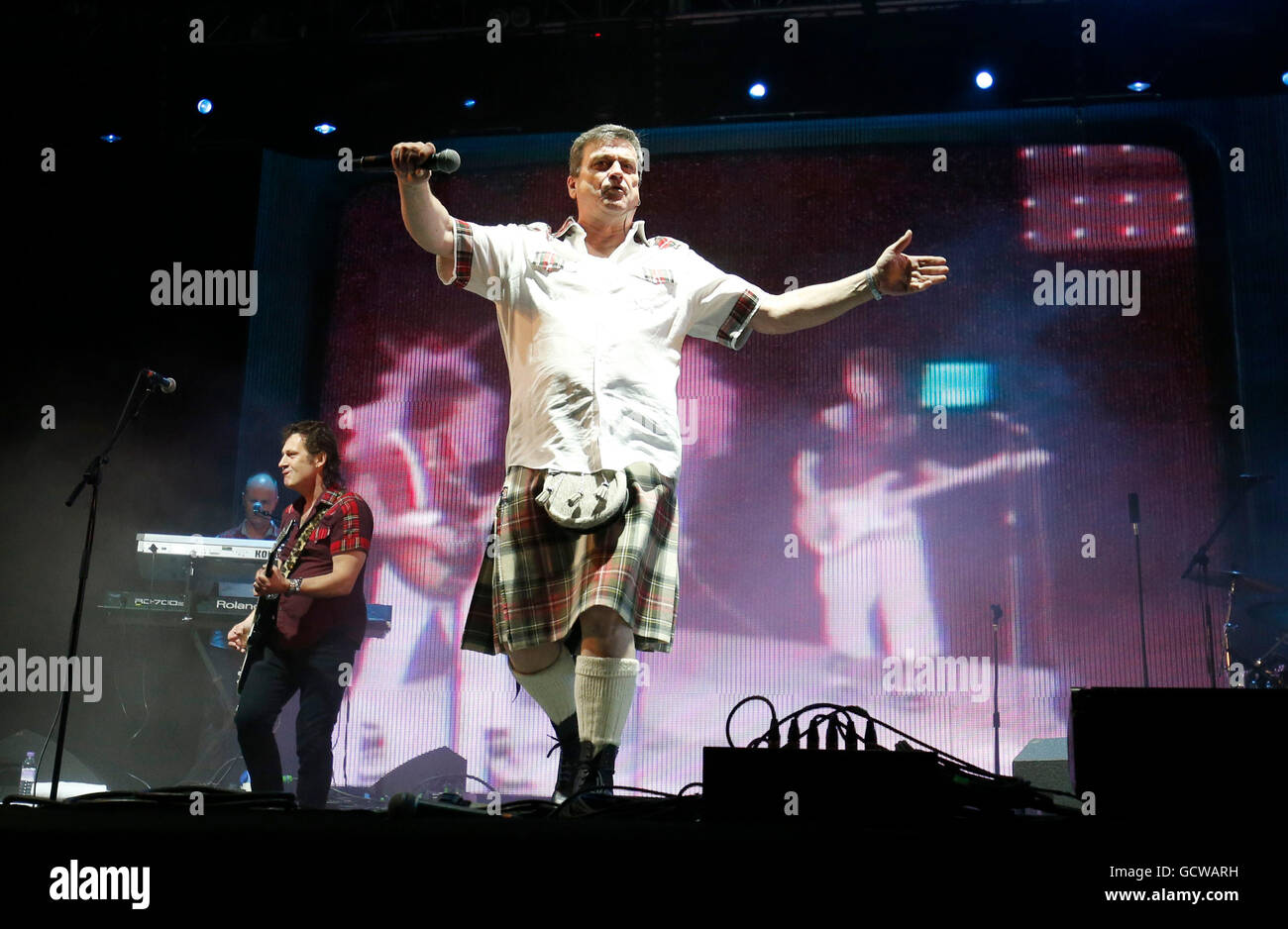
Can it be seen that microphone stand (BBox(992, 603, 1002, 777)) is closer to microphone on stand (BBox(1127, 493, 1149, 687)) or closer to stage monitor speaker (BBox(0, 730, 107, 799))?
microphone on stand (BBox(1127, 493, 1149, 687))

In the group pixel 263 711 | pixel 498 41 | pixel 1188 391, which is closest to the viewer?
pixel 263 711

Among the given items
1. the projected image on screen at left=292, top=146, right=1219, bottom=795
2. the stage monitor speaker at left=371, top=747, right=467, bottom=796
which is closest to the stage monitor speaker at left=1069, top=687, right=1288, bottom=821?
the stage monitor speaker at left=371, top=747, right=467, bottom=796

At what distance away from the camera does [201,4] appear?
6.48 metres

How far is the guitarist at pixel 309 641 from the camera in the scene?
4254mm

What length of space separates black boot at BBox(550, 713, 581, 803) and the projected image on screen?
13.2 ft

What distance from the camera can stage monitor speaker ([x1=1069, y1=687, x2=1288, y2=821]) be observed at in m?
1.66

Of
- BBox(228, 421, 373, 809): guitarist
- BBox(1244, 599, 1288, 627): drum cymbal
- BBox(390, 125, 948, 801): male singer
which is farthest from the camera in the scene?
BBox(1244, 599, 1288, 627): drum cymbal

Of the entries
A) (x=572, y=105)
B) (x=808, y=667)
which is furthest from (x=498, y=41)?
(x=808, y=667)

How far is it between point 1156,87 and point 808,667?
382cm

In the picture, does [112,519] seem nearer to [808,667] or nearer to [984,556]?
[808,667]

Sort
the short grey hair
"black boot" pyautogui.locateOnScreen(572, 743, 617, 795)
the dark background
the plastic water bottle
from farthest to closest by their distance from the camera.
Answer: the dark background → the plastic water bottle → the short grey hair → "black boot" pyautogui.locateOnScreen(572, 743, 617, 795)

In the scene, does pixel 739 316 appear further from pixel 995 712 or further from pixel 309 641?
pixel 995 712
